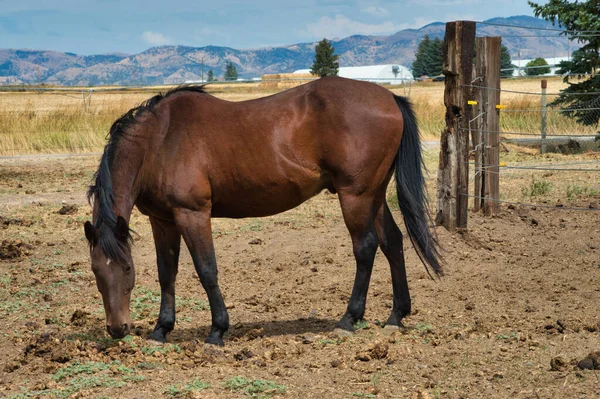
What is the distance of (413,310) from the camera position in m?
6.23

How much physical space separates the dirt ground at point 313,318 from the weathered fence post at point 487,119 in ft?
1.30

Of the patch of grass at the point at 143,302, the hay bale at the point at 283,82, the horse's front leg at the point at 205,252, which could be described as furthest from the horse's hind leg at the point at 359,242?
the hay bale at the point at 283,82

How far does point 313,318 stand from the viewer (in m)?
6.25

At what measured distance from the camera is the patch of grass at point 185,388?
4344 millimetres

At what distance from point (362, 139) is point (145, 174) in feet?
5.36

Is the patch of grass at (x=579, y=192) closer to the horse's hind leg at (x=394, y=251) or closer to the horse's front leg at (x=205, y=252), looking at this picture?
the horse's hind leg at (x=394, y=251)

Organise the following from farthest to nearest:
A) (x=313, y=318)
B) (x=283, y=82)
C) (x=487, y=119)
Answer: (x=283, y=82) → (x=487, y=119) → (x=313, y=318)

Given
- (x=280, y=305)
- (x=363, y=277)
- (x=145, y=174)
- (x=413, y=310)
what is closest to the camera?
(x=145, y=174)

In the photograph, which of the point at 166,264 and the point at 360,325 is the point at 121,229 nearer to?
the point at 166,264

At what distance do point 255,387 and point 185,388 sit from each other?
427 mm

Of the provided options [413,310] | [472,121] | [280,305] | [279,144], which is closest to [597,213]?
[472,121]

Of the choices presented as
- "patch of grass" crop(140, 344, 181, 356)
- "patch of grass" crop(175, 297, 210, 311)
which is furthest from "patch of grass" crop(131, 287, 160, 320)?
"patch of grass" crop(140, 344, 181, 356)

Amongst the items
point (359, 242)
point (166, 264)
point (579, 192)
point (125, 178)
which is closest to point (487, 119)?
point (579, 192)

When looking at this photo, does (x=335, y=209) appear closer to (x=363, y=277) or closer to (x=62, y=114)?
(x=363, y=277)
